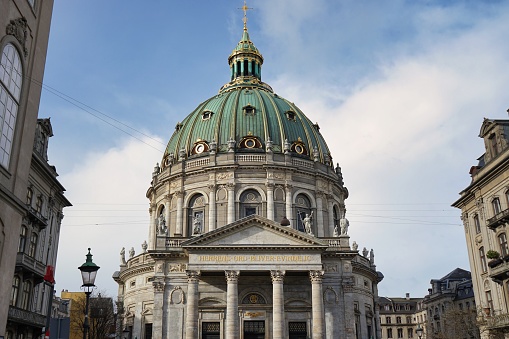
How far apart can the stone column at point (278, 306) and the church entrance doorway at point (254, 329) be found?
3995 millimetres

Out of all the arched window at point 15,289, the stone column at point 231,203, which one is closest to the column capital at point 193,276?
the stone column at point 231,203

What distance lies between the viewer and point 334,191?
60.4 m

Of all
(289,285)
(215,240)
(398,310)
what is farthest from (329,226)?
(398,310)

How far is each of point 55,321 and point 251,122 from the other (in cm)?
4668

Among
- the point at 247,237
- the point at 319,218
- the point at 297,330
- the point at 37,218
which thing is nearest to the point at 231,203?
the point at 319,218

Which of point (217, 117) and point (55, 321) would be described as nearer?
point (55, 321)

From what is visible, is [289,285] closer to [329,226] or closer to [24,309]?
[329,226]

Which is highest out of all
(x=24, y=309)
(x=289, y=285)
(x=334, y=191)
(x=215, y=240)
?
(x=334, y=191)

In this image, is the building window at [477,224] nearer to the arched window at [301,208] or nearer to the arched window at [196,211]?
the arched window at [301,208]

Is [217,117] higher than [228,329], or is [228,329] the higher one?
[217,117]

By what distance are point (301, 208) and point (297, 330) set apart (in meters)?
14.4

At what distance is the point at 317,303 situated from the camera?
42188 millimetres

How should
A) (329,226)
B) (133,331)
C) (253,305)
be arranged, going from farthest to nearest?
1. (329,226)
2. (133,331)
3. (253,305)

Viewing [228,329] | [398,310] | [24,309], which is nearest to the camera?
[24,309]
